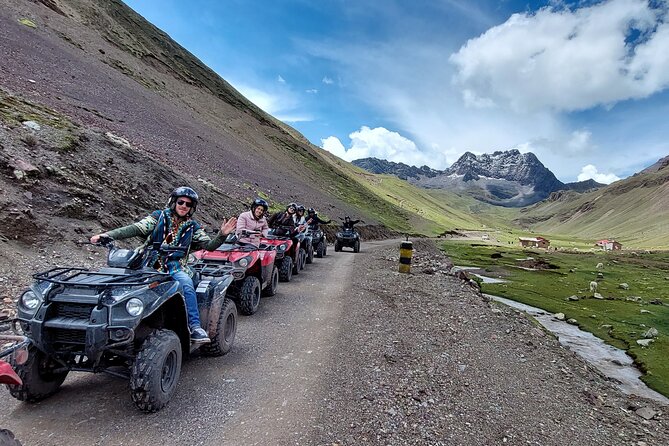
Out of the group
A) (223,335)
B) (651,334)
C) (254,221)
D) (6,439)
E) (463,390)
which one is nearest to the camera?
(6,439)

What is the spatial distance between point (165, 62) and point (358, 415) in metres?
75.4

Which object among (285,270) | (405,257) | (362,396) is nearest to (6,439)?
(362,396)

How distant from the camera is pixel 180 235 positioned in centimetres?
638

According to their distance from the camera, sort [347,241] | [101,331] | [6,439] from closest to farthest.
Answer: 1. [6,439]
2. [101,331]
3. [347,241]

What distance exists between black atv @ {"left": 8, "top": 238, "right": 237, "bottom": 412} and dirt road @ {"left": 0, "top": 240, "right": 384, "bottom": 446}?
0.84ft

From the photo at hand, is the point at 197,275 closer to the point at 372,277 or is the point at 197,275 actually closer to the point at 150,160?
the point at 372,277

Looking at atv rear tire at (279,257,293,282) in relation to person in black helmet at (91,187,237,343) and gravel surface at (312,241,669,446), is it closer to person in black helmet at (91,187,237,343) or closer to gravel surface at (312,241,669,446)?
gravel surface at (312,241,669,446)

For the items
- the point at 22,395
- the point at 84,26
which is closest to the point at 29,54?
the point at 84,26

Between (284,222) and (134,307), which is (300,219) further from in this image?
(134,307)

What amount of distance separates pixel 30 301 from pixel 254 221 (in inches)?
322

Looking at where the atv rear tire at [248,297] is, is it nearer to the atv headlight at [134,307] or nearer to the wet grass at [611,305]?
the atv headlight at [134,307]

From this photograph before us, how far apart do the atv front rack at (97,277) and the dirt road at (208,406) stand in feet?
5.05

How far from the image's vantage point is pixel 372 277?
682 inches

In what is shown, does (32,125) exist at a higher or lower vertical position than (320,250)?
higher
